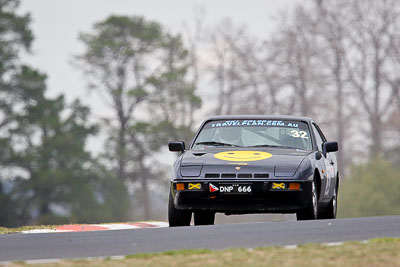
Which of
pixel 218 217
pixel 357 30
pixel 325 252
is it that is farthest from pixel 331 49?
pixel 325 252

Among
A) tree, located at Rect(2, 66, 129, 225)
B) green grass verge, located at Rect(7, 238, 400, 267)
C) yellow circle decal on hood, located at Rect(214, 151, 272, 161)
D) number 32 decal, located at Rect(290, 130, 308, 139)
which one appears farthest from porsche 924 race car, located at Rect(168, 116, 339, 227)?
tree, located at Rect(2, 66, 129, 225)

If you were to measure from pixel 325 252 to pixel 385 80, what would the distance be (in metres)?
50.0

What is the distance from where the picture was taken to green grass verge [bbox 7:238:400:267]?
26.8ft

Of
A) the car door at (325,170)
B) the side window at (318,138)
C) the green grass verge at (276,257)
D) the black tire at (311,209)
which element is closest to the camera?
the green grass verge at (276,257)

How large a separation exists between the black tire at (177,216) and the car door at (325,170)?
77.1 inches

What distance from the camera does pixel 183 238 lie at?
10141 millimetres

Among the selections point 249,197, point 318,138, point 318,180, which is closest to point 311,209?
point 318,180

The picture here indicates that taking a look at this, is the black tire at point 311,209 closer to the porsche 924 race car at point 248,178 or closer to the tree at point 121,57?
the porsche 924 race car at point 248,178

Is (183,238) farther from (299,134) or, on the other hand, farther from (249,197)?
(299,134)

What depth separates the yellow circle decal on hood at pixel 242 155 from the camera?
1255 cm

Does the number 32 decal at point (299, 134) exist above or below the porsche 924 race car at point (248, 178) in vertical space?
above

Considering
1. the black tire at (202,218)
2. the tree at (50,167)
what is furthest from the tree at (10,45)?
the black tire at (202,218)

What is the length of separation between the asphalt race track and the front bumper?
644 millimetres

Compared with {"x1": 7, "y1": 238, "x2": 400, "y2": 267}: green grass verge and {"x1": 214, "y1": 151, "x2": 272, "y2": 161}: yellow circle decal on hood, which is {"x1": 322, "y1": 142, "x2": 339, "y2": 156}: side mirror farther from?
{"x1": 7, "y1": 238, "x2": 400, "y2": 267}: green grass verge
